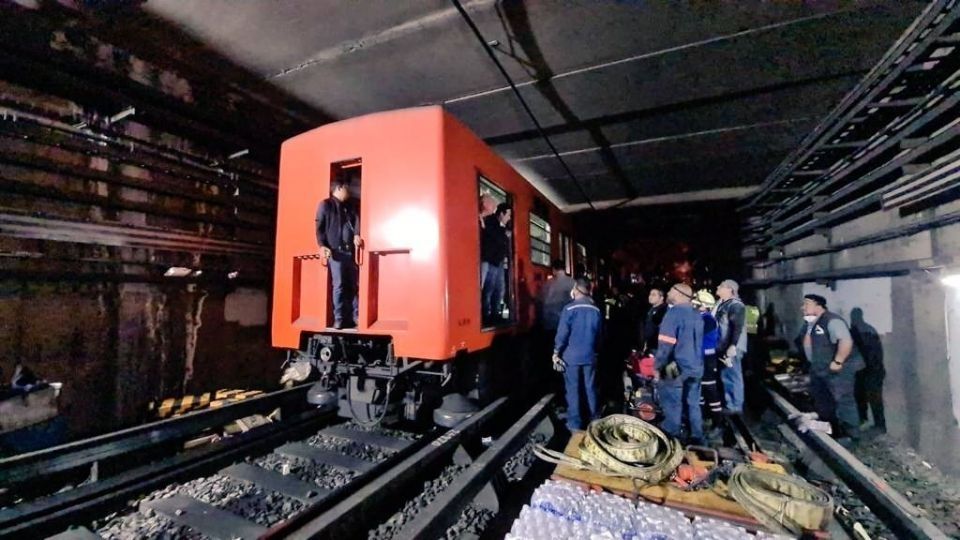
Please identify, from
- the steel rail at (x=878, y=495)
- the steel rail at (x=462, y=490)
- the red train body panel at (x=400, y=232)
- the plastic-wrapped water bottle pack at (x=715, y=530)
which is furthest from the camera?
the red train body panel at (x=400, y=232)

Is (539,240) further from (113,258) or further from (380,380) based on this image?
(113,258)

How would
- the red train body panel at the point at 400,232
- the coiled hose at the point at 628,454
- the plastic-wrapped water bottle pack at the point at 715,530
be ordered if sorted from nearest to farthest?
the plastic-wrapped water bottle pack at the point at 715,530 → the coiled hose at the point at 628,454 → the red train body panel at the point at 400,232

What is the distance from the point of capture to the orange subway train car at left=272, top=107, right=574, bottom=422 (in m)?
3.40

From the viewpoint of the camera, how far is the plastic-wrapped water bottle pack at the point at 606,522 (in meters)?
2.32

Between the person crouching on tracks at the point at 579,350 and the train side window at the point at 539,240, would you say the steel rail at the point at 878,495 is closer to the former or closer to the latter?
the person crouching on tracks at the point at 579,350

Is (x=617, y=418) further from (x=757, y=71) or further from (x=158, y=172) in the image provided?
(x=158, y=172)

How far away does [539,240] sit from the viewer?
6277 mm

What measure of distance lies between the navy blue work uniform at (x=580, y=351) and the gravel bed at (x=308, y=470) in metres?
2.58

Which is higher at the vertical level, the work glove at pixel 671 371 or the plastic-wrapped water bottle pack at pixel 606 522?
the work glove at pixel 671 371

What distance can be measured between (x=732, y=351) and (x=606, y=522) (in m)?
3.94

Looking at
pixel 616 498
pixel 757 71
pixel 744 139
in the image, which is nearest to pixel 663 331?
pixel 616 498

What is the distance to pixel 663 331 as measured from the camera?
4566 mm

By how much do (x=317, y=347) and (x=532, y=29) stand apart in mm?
3899

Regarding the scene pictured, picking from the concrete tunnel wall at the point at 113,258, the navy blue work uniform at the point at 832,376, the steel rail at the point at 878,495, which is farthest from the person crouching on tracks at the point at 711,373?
the concrete tunnel wall at the point at 113,258
